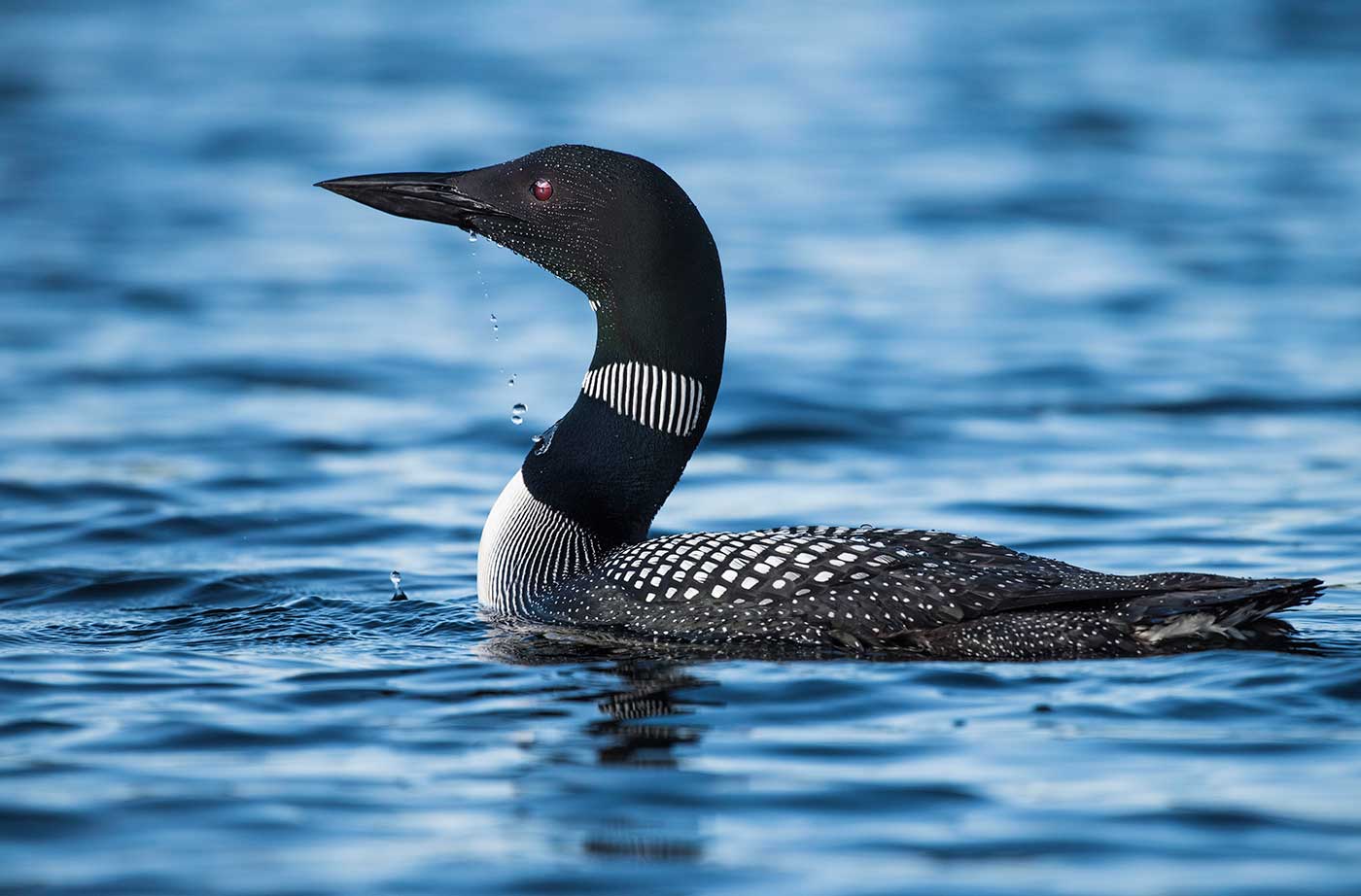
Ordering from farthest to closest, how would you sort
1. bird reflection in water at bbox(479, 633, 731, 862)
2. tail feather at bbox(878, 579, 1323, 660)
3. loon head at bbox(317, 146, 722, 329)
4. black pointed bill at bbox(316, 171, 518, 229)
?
1. black pointed bill at bbox(316, 171, 518, 229)
2. loon head at bbox(317, 146, 722, 329)
3. tail feather at bbox(878, 579, 1323, 660)
4. bird reflection in water at bbox(479, 633, 731, 862)

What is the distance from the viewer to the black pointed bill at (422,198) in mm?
4988

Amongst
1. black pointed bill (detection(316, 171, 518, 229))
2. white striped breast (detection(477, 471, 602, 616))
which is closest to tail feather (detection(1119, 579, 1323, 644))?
white striped breast (detection(477, 471, 602, 616))

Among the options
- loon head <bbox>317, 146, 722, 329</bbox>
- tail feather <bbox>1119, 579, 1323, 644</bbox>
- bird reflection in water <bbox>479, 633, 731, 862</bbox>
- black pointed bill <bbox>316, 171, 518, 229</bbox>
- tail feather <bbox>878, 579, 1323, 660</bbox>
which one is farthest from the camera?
black pointed bill <bbox>316, 171, 518, 229</bbox>

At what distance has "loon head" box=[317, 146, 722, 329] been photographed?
15.7 ft

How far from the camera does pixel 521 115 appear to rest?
13844mm

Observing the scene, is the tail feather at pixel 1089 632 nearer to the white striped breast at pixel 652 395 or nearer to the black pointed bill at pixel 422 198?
the white striped breast at pixel 652 395

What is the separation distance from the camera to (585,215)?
4855mm

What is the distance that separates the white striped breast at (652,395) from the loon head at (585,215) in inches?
6.4

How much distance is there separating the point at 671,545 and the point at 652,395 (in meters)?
0.47

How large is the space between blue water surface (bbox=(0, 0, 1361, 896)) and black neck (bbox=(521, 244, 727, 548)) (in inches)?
18.0

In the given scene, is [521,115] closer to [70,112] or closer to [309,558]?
[70,112]

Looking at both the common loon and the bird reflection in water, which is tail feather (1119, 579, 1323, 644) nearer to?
the common loon

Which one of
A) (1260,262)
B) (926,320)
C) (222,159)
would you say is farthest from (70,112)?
(1260,262)

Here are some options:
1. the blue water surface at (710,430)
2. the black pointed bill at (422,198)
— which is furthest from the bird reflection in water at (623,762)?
the black pointed bill at (422,198)
